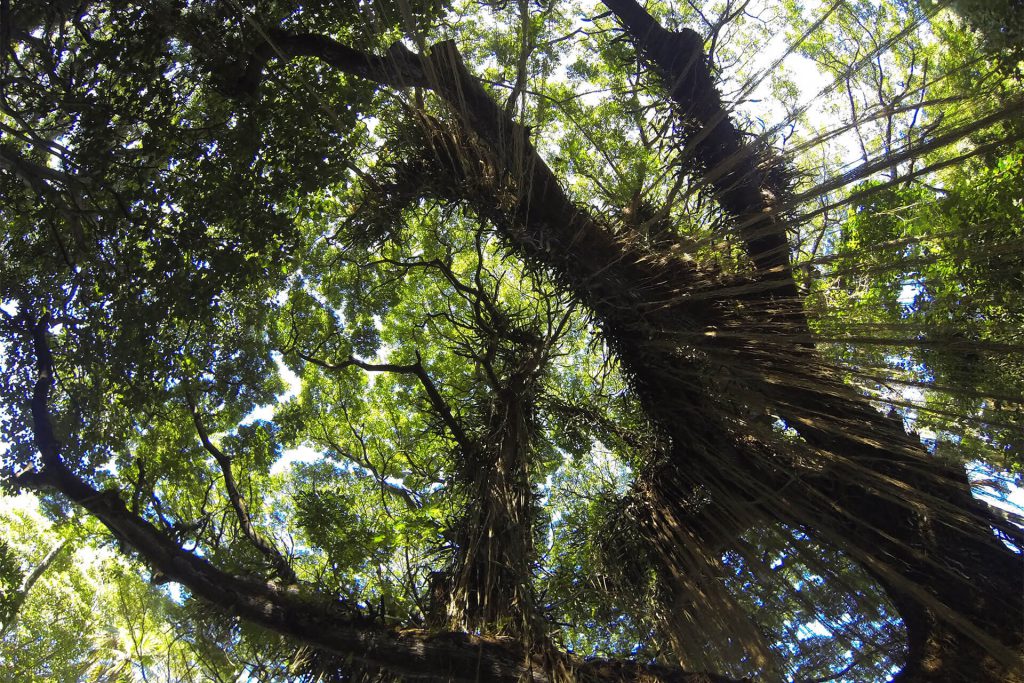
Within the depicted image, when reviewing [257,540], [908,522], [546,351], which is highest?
[546,351]

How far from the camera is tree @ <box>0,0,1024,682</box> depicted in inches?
88.4

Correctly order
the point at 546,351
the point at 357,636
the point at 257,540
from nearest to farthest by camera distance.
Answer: the point at 357,636, the point at 546,351, the point at 257,540

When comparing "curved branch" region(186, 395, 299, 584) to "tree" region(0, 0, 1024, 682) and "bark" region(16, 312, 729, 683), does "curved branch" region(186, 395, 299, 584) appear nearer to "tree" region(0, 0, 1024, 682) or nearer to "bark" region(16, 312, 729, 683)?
"tree" region(0, 0, 1024, 682)

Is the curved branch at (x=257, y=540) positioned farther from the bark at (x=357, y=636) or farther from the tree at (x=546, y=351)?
the bark at (x=357, y=636)

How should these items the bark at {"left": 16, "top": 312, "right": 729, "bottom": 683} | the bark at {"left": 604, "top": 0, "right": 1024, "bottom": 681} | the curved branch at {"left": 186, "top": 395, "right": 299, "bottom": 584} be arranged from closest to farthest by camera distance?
the bark at {"left": 604, "top": 0, "right": 1024, "bottom": 681} < the bark at {"left": 16, "top": 312, "right": 729, "bottom": 683} < the curved branch at {"left": 186, "top": 395, "right": 299, "bottom": 584}

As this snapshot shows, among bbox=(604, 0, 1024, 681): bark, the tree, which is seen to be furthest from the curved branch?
bbox=(604, 0, 1024, 681): bark

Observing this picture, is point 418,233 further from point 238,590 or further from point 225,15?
point 238,590

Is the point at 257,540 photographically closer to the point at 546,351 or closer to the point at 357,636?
the point at 357,636

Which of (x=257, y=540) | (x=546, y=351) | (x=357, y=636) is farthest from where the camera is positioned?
(x=257, y=540)

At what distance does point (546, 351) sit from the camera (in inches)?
128

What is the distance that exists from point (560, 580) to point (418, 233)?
4.30 metres

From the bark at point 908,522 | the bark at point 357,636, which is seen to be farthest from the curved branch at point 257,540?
the bark at point 908,522

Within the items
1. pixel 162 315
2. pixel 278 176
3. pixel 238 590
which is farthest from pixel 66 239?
pixel 238 590

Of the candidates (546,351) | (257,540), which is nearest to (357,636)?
(257,540)
